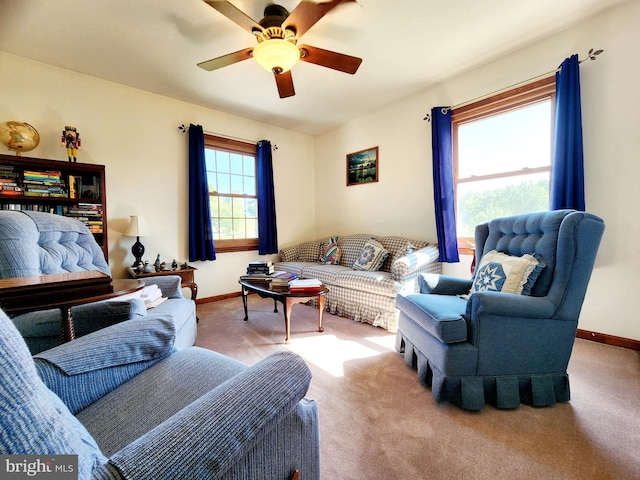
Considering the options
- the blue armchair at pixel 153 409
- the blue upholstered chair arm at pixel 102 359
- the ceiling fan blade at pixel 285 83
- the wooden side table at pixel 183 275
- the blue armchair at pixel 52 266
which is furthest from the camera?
the wooden side table at pixel 183 275

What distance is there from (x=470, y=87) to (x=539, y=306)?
2540 millimetres

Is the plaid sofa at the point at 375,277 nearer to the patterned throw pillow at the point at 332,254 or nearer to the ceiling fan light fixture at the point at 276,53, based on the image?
the patterned throw pillow at the point at 332,254

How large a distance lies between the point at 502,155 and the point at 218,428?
130 inches

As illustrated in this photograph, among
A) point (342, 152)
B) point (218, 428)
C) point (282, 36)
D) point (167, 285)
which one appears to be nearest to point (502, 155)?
point (342, 152)

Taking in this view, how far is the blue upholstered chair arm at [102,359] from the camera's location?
32.1 inches

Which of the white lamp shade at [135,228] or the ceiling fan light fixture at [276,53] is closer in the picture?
the ceiling fan light fixture at [276,53]

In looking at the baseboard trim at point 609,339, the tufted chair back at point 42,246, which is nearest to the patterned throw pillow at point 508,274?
the baseboard trim at point 609,339

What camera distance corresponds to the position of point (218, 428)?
53 centimetres

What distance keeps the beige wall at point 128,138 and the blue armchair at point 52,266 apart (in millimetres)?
1265

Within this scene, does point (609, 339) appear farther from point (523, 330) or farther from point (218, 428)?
point (218, 428)

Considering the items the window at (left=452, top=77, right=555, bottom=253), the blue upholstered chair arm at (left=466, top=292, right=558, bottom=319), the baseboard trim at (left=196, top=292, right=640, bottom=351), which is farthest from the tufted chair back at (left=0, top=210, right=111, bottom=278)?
the baseboard trim at (left=196, top=292, right=640, bottom=351)

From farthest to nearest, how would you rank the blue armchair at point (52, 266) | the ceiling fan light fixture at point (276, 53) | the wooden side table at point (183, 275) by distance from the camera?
1. the wooden side table at point (183, 275)
2. the ceiling fan light fixture at point (276, 53)
3. the blue armchair at point (52, 266)

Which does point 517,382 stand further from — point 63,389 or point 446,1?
point 446,1

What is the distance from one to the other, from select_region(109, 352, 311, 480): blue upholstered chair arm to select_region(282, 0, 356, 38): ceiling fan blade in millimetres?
1952
